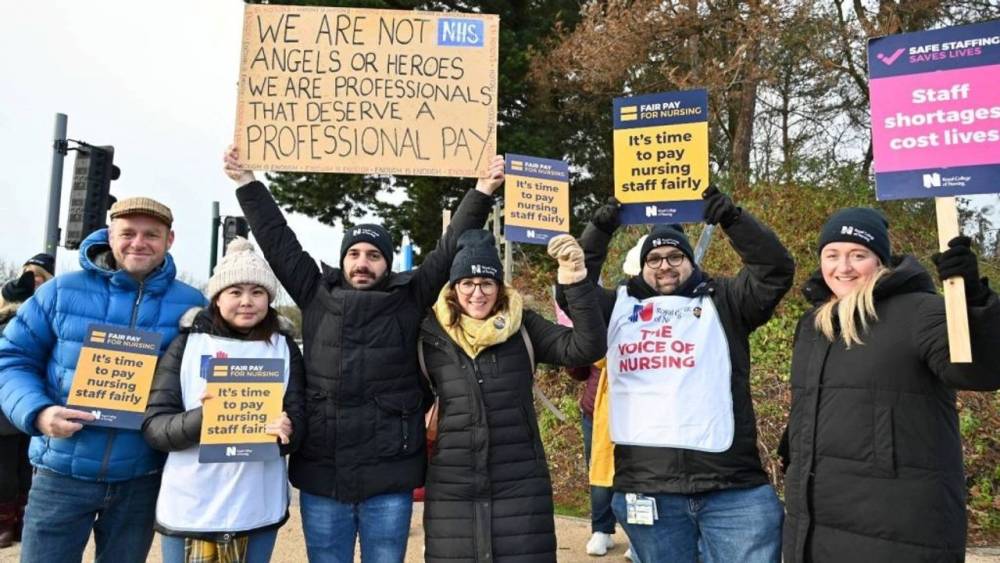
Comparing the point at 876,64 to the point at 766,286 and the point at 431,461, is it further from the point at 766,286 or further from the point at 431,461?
the point at 431,461

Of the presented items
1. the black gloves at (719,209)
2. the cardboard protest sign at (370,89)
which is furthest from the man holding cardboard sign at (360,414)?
the black gloves at (719,209)

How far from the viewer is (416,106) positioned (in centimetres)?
368

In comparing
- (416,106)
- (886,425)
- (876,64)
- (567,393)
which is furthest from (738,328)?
(567,393)

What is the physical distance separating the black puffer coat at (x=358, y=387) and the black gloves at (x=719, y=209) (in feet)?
4.70

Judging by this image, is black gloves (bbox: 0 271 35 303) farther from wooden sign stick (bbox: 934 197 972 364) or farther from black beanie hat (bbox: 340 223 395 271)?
wooden sign stick (bbox: 934 197 972 364)

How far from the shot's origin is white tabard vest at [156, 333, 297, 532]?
2.69 metres

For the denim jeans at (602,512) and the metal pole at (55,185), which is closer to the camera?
the denim jeans at (602,512)

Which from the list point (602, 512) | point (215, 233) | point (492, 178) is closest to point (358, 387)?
point (492, 178)

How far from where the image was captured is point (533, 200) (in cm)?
411

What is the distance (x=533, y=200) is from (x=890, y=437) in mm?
2348

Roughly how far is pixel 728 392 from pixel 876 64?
4.68 feet

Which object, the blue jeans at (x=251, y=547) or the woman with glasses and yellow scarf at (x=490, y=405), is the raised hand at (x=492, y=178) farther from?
the blue jeans at (x=251, y=547)

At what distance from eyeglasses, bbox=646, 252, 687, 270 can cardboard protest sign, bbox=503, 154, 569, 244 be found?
0.94 meters

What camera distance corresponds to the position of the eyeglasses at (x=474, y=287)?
10.1ft
